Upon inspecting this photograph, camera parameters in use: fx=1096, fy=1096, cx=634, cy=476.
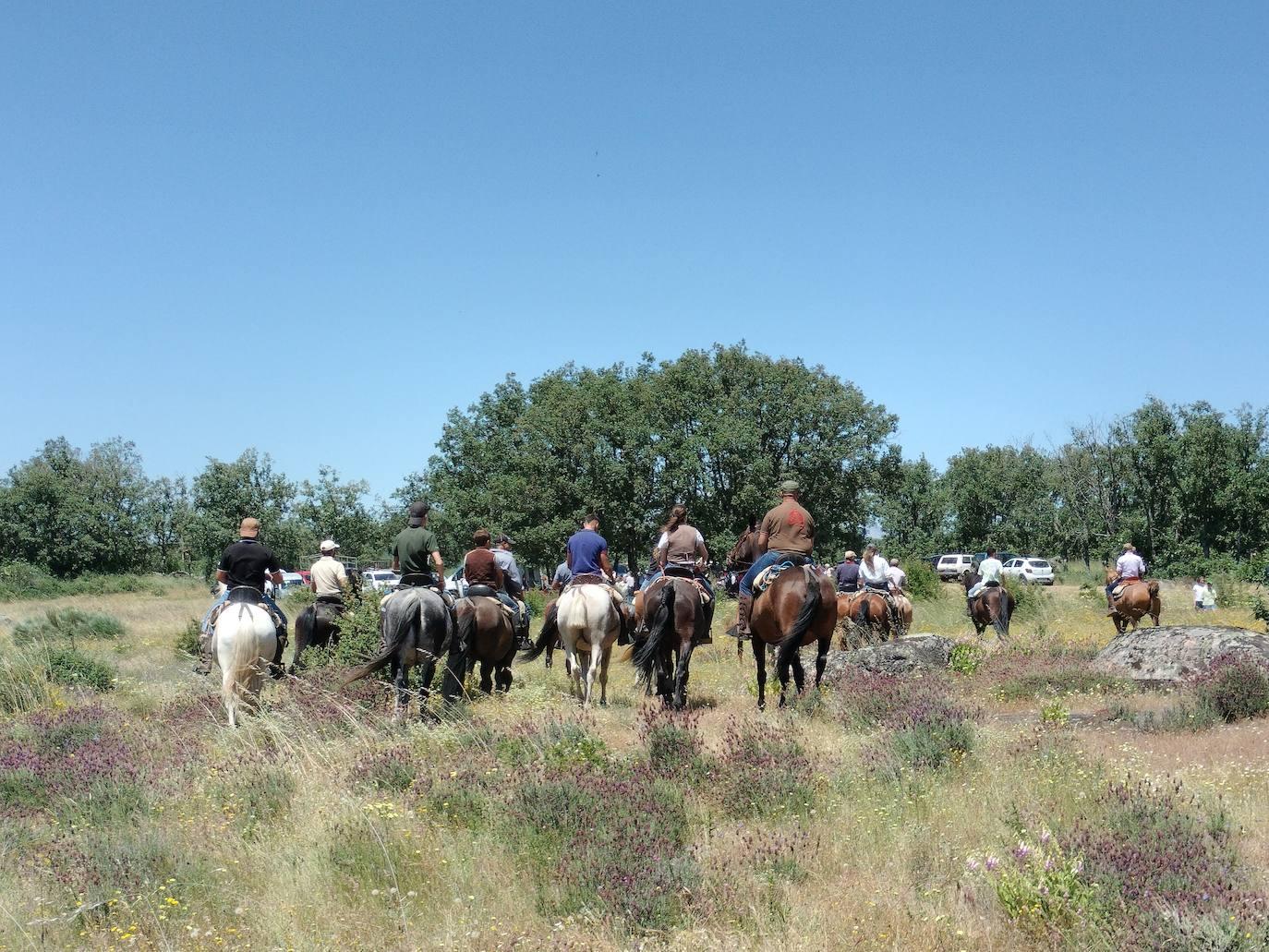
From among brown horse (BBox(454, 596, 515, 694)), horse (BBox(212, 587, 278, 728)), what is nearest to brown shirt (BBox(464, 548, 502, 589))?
brown horse (BBox(454, 596, 515, 694))

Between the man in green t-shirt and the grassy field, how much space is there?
1422mm

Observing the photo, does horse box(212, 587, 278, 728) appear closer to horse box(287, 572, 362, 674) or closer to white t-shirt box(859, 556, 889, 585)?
horse box(287, 572, 362, 674)

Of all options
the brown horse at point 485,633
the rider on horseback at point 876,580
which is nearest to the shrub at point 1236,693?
the brown horse at point 485,633

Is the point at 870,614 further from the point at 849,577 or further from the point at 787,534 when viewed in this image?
the point at 787,534

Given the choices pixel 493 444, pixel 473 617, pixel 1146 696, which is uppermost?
pixel 493 444

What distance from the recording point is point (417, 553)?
37.8 ft

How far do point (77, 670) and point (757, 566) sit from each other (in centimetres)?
993

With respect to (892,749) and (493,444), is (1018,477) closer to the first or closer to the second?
(493,444)

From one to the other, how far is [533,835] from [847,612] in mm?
14315

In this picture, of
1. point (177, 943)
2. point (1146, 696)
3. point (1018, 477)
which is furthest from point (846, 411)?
point (177, 943)

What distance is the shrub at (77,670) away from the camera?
15.3m

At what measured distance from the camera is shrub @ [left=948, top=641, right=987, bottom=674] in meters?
15.5

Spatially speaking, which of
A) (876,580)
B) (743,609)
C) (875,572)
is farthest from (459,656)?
(875,572)

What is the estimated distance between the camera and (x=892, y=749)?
28.0 feet
